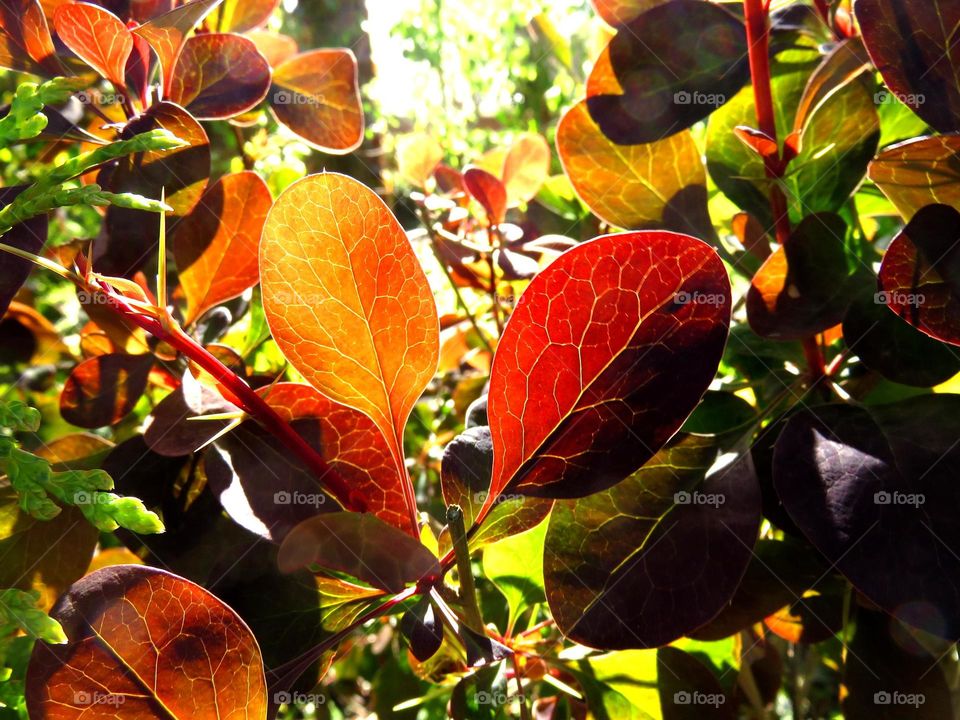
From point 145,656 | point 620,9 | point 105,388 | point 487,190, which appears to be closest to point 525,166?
point 487,190

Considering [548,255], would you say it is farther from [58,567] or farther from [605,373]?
[58,567]

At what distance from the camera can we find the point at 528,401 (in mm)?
604

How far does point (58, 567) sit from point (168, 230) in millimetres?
383

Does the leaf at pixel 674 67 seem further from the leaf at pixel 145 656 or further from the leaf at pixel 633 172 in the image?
the leaf at pixel 145 656

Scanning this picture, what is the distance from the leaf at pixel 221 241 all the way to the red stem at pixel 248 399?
0.17 metres

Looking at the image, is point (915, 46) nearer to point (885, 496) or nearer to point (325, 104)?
point (885, 496)

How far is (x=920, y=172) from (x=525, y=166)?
53 cm

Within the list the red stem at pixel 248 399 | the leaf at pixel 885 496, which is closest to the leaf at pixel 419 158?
the red stem at pixel 248 399

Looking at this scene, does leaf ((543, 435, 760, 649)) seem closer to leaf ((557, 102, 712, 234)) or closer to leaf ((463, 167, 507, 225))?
leaf ((557, 102, 712, 234))

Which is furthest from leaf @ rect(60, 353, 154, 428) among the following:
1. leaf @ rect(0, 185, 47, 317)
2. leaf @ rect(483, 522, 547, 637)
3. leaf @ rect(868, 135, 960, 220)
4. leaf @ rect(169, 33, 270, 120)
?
leaf @ rect(868, 135, 960, 220)

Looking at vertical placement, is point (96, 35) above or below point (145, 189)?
above

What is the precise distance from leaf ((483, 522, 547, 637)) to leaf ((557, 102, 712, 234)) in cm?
36

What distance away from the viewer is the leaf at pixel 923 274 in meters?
0.64

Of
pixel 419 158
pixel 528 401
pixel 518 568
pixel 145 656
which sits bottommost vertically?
pixel 518 568
